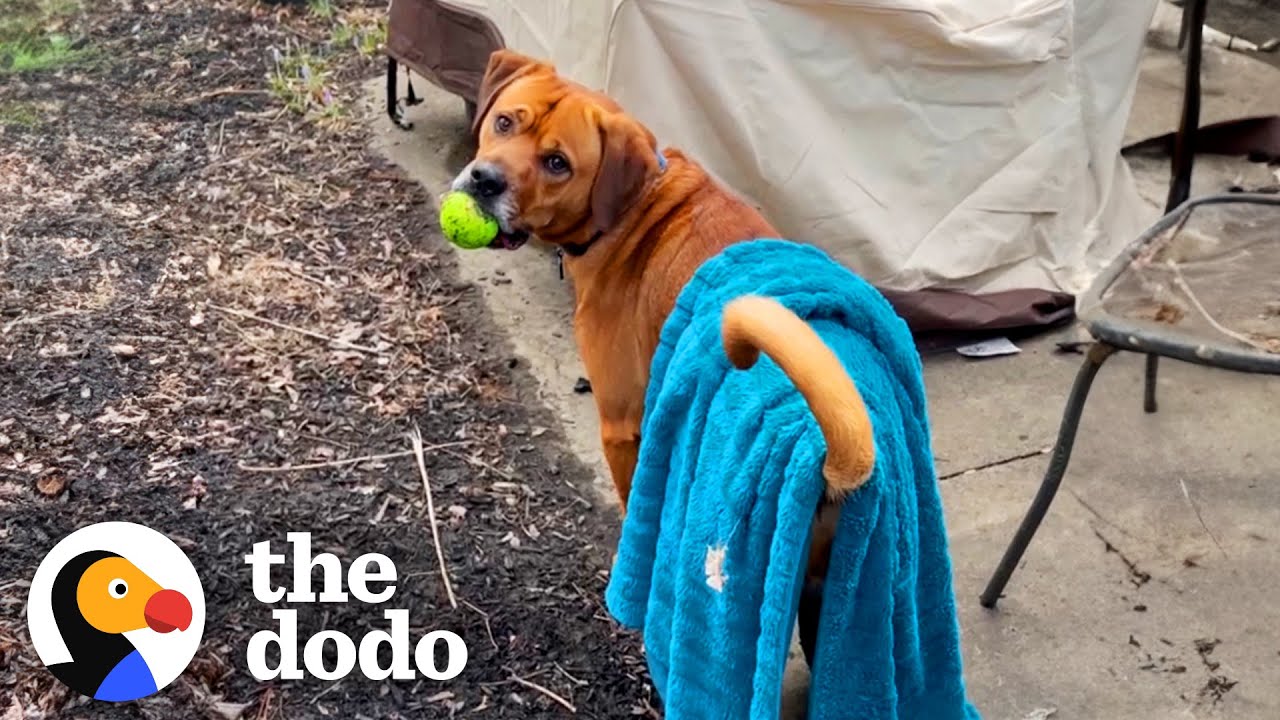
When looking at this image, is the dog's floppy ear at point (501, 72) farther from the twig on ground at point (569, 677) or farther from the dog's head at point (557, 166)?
the twig on ground at point (569, 677)

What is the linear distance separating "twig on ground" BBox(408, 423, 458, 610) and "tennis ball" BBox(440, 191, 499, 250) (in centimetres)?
85

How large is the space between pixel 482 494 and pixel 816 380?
6.17 feet

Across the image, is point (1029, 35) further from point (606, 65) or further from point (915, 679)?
point (915, 679)

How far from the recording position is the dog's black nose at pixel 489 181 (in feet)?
8.56

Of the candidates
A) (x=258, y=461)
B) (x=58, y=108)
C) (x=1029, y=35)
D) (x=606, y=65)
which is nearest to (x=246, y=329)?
(x=258, y=461)

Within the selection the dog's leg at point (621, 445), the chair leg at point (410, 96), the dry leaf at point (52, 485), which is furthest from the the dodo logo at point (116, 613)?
the chair leg at point (410, 96)

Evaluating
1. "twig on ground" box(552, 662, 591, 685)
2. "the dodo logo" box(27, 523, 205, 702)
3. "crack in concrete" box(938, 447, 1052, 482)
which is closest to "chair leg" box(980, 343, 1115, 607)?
"crack in concrete" box(938, 447, 1052, 482)

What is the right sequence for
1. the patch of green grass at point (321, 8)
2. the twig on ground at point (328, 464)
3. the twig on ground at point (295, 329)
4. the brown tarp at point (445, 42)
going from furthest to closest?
the patch of green grass at point (321, 8), the brown tarp at point (445, 42), the twig on ground at point (295, 329), the twig on ground at point (328, 464)

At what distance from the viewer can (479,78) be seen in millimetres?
4367

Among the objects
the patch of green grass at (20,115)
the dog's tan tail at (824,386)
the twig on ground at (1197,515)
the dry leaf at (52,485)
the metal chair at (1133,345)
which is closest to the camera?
the dog's tan tail at (824,386)

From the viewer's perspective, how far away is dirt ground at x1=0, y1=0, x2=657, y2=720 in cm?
280

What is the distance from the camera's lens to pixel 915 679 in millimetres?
1916

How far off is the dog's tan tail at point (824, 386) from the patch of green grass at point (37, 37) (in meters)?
5.28

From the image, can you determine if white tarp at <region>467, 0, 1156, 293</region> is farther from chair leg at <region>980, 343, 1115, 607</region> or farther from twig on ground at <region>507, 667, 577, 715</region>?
twig on ground at <region>507, 667, 577, 715</region>
